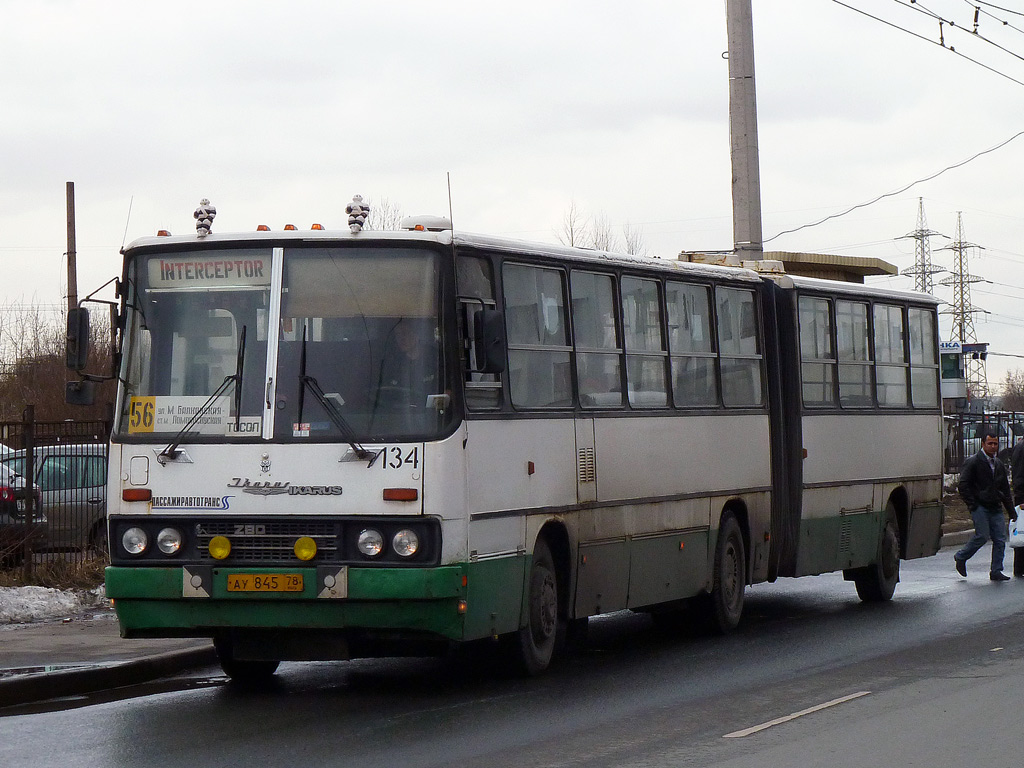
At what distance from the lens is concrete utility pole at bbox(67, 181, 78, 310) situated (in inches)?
1389

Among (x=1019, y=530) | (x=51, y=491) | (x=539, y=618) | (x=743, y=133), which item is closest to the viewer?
(x=539, y=618)

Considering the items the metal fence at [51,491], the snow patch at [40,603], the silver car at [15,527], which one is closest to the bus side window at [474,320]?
the snow patch at [40,603]

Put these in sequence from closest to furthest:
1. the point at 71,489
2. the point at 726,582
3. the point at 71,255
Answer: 1. the point at 726,582
2. the point at 71,489
3. the point at 71,255

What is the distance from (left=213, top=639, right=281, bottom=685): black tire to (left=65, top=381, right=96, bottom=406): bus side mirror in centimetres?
186

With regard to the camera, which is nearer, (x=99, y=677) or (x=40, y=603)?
(x=99, y=677)

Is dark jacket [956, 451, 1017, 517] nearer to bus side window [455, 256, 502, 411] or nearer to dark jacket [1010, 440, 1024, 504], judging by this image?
dark jacket [1010, 440, 1024, 504]

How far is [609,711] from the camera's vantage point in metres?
9.79

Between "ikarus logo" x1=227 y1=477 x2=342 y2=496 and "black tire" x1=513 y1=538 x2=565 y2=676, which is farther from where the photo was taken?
"black tire" x1=513 y1=538 x2=565 y2=676

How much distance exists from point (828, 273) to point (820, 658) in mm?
12422

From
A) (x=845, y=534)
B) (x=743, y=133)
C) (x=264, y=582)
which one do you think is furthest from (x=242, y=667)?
(x=743, y=133)

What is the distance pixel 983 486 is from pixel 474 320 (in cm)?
1163

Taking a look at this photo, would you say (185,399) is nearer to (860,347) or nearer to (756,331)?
(756,331)

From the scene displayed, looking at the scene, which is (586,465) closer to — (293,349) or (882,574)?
(293,349)

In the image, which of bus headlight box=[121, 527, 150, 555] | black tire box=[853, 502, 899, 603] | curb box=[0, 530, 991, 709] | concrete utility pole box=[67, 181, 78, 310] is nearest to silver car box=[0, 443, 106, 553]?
curb box=[0, 530, 991, 709]
